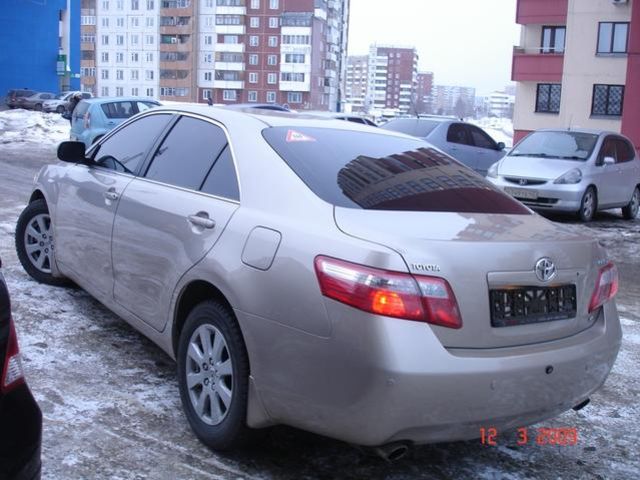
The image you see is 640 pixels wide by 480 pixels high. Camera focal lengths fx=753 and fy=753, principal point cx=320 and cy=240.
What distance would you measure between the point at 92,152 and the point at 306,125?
198cm

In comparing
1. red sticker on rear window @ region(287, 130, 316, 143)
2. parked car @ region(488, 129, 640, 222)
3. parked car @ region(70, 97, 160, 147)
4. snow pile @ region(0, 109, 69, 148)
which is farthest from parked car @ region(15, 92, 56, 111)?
red sticker on rear window @ region(287, 130, 316, 143)

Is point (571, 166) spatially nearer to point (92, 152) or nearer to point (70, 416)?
point (92, 152)

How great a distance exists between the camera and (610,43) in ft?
116

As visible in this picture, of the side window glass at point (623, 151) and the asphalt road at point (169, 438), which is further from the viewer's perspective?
the side window glass at point (623, 151)

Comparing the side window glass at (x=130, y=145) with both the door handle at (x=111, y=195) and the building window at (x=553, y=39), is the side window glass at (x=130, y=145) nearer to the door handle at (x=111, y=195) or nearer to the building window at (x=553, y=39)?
the door handle at (x=111, y=195)

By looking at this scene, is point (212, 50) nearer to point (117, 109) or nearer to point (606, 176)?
point (117, 109)

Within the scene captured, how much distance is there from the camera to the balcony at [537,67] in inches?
1508

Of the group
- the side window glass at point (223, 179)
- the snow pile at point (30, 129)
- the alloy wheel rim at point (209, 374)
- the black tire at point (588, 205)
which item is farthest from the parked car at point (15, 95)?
the alloy wheel rim at point (209, 374)

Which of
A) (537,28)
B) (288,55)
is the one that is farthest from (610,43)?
(288,55)

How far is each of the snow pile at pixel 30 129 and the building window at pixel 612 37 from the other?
79.8 feet

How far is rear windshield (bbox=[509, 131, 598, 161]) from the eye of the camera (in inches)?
502

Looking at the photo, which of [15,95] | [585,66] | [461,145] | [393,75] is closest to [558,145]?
[461,145]

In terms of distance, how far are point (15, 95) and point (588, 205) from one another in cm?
4473

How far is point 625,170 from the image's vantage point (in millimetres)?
13195
